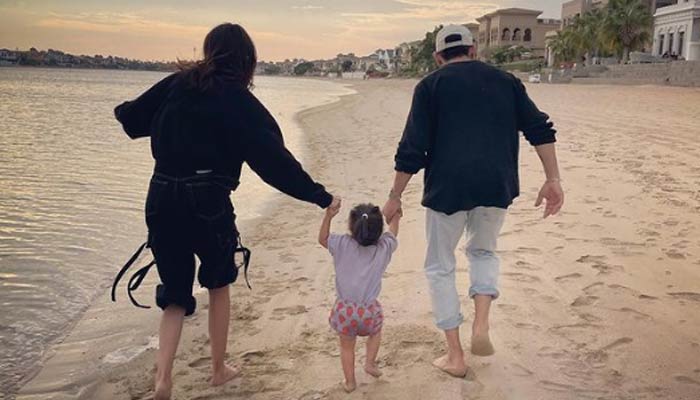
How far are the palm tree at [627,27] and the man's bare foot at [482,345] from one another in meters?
53.6

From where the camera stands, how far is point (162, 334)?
3.18m

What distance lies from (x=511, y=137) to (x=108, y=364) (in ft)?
10.2

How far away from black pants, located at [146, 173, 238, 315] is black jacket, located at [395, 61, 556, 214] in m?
1.03

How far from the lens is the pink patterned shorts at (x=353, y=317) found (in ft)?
10.6

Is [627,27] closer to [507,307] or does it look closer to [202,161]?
[507,307]

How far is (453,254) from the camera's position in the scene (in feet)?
11.6

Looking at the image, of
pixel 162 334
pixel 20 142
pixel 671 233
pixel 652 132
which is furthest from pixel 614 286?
pixel 20 142

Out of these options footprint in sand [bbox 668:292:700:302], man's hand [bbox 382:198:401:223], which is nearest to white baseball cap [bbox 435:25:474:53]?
man's hand [bbox 382:198:401:223]

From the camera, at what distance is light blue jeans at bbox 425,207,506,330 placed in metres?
Answer: 3.45

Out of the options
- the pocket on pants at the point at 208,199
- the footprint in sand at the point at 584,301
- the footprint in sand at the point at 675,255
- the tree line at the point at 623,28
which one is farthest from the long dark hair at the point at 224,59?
the tree line at the point at 623,28

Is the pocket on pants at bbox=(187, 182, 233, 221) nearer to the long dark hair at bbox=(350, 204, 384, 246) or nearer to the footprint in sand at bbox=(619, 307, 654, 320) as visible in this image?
the long dark hair at bbox=(350, 204, 384, 246)

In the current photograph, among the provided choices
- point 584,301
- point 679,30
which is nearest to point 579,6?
point 679,30

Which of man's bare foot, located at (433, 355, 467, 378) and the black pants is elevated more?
the black pants

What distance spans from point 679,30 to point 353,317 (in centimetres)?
5300
